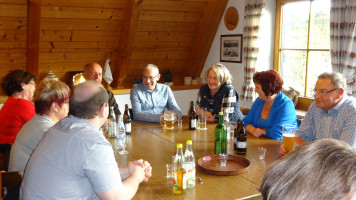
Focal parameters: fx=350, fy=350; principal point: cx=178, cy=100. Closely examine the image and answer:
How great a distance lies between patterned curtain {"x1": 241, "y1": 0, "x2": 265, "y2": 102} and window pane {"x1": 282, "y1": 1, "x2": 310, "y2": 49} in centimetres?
38

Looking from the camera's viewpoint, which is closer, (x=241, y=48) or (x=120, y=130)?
(x=120, y=130)

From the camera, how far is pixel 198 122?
325 centimetres

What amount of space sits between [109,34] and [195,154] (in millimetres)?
3314

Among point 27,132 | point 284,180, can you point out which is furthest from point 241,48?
point 284,180

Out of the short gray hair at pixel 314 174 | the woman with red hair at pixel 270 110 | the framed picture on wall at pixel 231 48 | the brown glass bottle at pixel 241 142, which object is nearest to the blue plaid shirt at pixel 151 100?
the woman with red hair at pixel 270 110

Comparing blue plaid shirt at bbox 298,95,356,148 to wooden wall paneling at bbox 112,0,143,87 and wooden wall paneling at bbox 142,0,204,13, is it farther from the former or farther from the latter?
wooden wall paneling at bbox 142,0,204,13

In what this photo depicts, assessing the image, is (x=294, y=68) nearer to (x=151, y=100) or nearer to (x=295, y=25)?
(x=295, y=25)

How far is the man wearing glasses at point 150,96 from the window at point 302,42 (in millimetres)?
1876

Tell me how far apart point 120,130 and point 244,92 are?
2.95 m

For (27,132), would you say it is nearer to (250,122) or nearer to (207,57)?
(250,122)

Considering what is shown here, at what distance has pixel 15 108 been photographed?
308 centimetres

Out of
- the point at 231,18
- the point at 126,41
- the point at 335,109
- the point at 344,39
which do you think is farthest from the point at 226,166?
the point at 231,18

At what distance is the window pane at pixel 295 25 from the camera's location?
15.2ft

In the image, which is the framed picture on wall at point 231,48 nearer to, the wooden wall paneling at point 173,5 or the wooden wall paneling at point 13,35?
the wooden wall paneling at point 173,5
